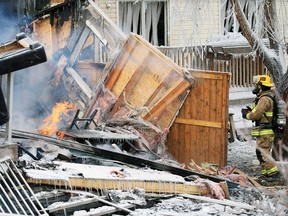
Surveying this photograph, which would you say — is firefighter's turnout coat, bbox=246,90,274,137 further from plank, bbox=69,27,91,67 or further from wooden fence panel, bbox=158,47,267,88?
wooden fence panel, bbox=158,47,267,88

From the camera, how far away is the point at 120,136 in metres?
9.89

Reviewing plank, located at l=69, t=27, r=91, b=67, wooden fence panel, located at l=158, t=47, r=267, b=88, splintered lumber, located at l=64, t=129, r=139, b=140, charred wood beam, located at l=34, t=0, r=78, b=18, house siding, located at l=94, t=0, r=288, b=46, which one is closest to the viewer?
splintered lumber, located at l=64, t=129, r=139, b=140

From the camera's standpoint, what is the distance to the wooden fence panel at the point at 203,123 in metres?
10.5

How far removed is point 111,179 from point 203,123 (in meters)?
4.09

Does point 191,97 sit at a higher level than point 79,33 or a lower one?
lower

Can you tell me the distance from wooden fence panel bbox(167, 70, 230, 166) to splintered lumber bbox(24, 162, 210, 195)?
259 centimetres

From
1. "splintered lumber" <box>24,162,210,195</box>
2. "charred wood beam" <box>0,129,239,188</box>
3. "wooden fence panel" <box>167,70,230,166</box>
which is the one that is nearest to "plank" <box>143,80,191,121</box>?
"wooden fence panel" <box>167,70,230,166</box>

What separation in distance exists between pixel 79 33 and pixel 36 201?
21.0 ft

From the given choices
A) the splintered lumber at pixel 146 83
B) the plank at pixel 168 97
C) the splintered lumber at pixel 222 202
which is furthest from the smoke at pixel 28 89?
the splintered lumber at pixel 222 202

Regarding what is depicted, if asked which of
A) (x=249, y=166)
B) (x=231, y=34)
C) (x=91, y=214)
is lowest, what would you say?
(x=249, y=166)

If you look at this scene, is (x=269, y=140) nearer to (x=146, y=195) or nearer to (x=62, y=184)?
(x=146, y=195)

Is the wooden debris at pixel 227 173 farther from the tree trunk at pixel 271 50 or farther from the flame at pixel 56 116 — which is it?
the flame at pixel 56 116

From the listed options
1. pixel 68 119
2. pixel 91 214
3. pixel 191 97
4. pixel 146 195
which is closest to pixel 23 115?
pixel 68 119

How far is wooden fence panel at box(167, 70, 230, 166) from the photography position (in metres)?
10.5
